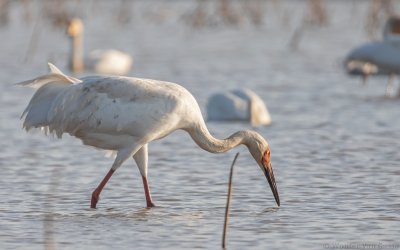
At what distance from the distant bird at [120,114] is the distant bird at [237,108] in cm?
441

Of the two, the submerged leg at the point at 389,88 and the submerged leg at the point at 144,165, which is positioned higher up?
the submerged leg at the point at 144,165

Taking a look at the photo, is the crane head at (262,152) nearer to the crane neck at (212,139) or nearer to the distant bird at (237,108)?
the crane neck at (212,139)

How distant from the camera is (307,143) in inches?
469

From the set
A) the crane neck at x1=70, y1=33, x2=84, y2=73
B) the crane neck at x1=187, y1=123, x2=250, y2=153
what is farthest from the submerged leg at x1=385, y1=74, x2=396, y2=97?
the crane neck at x1=187, y1=123, x2=250, y2=153

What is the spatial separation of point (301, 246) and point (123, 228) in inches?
50.3

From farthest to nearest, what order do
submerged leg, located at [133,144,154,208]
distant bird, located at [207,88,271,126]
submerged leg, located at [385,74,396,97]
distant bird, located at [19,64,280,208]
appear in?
submerged leg, located at [385,74,396,97] < distant bird, located at [207,88,271,126] < submerged leg, located at [133,144,154,208] < distant bird, located at [19,64,280,208]

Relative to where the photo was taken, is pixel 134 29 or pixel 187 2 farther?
pixel 187 2

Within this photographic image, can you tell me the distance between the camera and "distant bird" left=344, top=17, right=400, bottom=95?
57.4 ft

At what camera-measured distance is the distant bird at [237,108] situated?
13.1 meters

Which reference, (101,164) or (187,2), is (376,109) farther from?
(187,2)

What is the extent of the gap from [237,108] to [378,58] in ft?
16.2

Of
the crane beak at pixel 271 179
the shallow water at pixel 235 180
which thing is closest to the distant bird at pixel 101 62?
the shallow water at pixel 235 180

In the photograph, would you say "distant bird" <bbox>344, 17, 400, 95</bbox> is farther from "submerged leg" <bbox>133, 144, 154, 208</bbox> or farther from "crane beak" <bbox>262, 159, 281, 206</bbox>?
"submerged leg" <bbox>133, 144, 154, 208</bbox>

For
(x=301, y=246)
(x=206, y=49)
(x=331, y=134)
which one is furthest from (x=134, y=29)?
(x=301, y=246)
